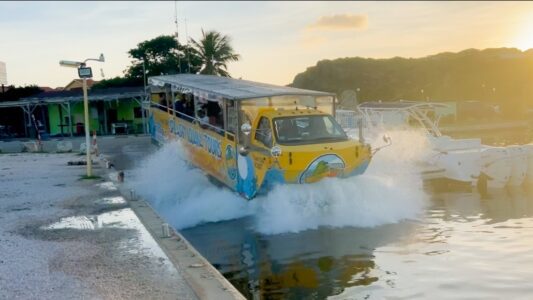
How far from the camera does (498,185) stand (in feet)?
50.9

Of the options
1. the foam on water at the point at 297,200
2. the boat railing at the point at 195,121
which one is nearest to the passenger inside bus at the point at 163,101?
the boat railing at the point at 195,121

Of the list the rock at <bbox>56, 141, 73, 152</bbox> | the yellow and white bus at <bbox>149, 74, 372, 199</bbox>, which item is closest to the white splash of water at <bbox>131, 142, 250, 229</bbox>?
the yellow and white bus at <bbox>149, 74, 372, 199</bbox>

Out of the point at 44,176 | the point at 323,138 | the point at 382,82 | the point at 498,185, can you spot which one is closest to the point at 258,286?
the point at 323,138

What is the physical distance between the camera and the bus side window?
469 inches

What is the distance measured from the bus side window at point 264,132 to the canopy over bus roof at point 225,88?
585mm

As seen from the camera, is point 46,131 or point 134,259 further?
point 46,131

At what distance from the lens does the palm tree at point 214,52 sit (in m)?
47.2

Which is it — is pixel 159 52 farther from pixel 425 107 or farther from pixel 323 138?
pixel 323 138

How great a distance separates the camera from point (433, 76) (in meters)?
80.2

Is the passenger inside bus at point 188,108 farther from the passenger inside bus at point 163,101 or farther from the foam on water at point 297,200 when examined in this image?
the passenger inside bus at point 163,101

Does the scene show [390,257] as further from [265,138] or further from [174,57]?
[174,57]

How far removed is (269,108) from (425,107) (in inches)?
370

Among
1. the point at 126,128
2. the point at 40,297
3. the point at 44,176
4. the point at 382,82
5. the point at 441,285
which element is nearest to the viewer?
the point at 40,297

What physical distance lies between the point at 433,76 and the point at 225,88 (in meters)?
71.4
